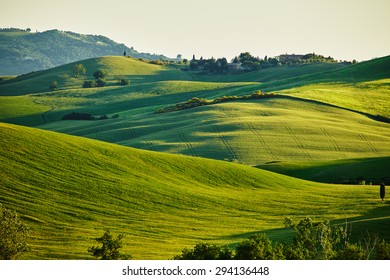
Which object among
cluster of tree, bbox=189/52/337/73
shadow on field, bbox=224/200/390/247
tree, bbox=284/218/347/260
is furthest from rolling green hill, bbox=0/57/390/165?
tree, bbox=284/218/347/260

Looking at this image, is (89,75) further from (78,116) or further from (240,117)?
(240,117)

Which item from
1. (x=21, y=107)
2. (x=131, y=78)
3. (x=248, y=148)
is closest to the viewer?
(x=248, y=148)

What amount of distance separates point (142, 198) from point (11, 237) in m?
16.3

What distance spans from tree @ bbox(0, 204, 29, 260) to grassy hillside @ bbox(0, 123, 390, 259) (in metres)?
1.88

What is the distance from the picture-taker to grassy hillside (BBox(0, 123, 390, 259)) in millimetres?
32375

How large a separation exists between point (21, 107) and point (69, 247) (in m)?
93.7

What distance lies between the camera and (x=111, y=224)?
112 ft

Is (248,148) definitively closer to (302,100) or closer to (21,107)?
(302,100)

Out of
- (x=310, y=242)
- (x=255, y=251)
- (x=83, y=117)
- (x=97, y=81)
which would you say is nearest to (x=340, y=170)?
(x=310, y=242)

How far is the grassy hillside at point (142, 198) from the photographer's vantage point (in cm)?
3238

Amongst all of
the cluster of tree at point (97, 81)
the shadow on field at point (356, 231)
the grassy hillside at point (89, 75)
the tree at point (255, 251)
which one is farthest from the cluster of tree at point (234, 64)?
the tree at point (255, 251)

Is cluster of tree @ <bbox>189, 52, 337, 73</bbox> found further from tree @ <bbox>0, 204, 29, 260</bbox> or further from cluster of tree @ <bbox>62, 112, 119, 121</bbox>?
tree @ <bbox>0, 204, 29, 260</bbox>

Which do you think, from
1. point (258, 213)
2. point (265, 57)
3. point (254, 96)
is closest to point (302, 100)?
point (254, 96)

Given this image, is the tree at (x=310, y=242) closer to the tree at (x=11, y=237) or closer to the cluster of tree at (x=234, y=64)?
the tree at (x=11, y=237)
